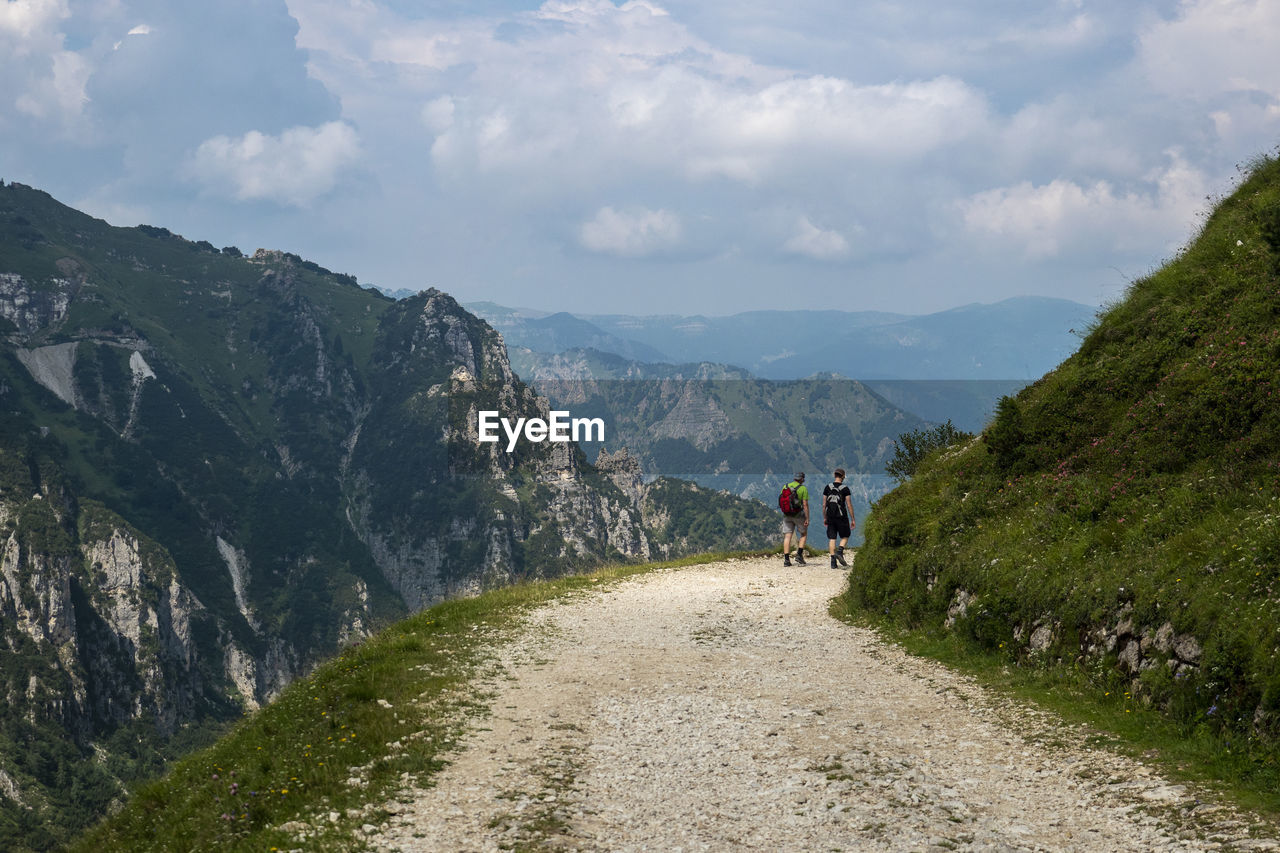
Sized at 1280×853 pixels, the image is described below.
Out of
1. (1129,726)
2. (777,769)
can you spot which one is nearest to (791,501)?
(1129,726)

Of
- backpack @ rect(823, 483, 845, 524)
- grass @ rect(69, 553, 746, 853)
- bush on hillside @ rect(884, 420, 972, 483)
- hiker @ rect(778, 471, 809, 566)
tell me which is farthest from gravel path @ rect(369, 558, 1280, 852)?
bush on hillside @ rect(884, 420, 972, 483)

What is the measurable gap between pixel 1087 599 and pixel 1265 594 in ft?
10.3

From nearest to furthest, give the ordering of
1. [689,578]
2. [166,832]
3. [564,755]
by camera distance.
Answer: [166,832] < [564,755] < [689,578]

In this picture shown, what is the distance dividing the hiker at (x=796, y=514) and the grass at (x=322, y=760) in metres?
15.3

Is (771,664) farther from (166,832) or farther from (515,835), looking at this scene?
(166,832)

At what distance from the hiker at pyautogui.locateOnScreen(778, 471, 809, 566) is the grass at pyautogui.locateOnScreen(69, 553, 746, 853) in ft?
50.3

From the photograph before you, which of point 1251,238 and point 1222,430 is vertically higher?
point 1251,238

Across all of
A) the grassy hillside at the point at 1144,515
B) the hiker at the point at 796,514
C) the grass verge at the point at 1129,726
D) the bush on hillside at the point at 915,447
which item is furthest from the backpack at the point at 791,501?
the grass verge at the point at 1129,726

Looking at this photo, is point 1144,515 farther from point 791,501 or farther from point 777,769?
point 791,501

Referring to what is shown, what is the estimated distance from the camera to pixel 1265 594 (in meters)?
11.9

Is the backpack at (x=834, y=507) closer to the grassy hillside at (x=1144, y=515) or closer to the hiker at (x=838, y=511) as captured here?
the hiker at (x=838, y=511)

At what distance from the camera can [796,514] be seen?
1280 inches

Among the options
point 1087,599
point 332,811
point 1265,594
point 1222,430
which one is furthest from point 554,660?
point 1222,430

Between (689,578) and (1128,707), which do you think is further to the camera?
(689,578)
